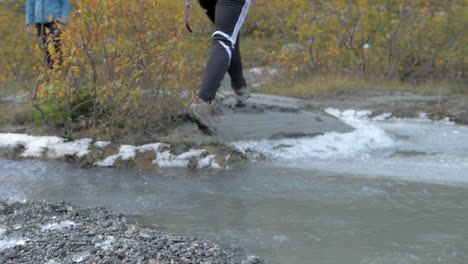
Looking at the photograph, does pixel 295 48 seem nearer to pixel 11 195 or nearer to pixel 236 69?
pixel 236 69

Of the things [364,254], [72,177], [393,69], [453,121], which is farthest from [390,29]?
[364,254]

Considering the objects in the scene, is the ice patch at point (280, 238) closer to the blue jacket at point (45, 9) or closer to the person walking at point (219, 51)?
the person walking at point (219, 51)

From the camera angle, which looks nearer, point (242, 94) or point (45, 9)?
point (242, 94)

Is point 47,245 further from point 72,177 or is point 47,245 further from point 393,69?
point 393,69

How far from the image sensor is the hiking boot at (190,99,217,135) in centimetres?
412

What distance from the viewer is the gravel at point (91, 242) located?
213 cm

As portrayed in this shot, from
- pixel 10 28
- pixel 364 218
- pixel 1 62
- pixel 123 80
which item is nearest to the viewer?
pixel 364 218

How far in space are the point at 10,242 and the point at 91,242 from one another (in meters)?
0.36

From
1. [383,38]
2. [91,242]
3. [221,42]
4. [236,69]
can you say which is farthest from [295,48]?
[91,242]

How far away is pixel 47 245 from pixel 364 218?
1552mm

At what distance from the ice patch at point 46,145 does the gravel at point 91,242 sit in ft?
4.43

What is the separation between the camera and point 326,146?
183 inches

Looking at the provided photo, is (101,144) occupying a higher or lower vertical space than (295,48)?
higher

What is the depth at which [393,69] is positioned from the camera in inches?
441
